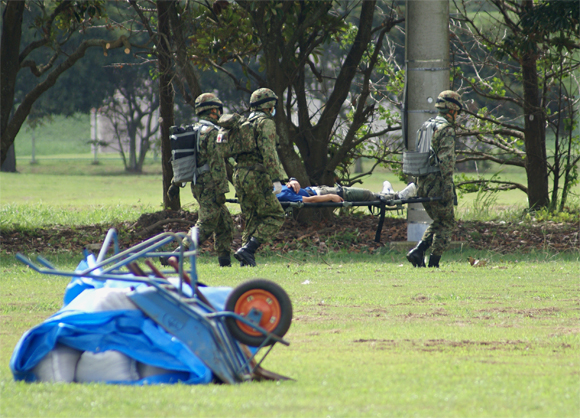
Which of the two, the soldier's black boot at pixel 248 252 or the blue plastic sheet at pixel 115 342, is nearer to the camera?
the blue plastic sheet at pixel 115 342

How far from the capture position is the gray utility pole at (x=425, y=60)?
11.8 m

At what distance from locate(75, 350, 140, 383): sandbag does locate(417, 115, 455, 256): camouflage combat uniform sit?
6000 millimetres

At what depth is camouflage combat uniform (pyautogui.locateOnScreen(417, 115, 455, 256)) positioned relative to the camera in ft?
31.1

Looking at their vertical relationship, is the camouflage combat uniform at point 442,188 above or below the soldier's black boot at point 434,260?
above

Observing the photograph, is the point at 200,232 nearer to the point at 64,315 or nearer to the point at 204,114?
the point at 204,114

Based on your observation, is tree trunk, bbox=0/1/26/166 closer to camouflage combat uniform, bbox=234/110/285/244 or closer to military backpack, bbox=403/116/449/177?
camouflage combat uniform, bbox=234/110/285/244

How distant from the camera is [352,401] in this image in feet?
12.7

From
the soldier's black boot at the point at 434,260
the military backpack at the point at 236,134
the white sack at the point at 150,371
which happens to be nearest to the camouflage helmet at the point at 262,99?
the military backpack at the point at 236,134

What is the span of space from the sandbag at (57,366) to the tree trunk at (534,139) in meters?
12.3

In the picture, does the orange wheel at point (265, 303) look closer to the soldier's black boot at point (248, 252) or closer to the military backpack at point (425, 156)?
the soldier's black boot at point (248, 252)

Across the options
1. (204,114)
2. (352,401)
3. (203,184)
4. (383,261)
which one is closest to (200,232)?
(203,184)

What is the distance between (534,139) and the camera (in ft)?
50.0

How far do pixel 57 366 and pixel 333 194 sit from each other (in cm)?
678

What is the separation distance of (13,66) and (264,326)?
11080mm
